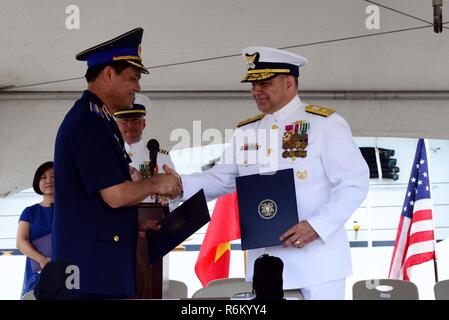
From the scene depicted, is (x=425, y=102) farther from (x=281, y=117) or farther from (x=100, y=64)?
(x=100, y=64)

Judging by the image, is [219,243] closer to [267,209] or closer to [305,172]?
[305,172]

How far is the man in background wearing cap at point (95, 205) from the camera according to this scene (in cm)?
230

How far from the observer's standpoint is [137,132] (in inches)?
184

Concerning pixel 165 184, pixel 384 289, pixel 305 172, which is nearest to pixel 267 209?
pixel 305 172

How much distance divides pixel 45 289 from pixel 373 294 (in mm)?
2379

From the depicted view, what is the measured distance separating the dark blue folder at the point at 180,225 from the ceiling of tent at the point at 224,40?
1.73 m

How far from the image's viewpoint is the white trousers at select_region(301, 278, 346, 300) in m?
2.71

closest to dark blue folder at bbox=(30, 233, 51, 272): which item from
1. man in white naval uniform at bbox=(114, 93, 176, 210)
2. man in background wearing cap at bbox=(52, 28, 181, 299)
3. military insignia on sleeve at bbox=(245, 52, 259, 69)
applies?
man in white naval uniform at bbox=(114, 93, 176, 210)

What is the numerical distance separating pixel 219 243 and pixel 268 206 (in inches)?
103

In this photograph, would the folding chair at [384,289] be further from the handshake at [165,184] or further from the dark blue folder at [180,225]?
the dark blue folder at [180,225]

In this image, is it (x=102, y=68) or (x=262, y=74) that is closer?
(x=102, y=68)

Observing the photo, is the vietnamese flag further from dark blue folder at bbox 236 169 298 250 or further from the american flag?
dark blue folder at bbox 236 169 298 250

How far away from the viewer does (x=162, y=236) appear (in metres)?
2.50

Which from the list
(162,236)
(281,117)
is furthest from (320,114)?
(162,236)
